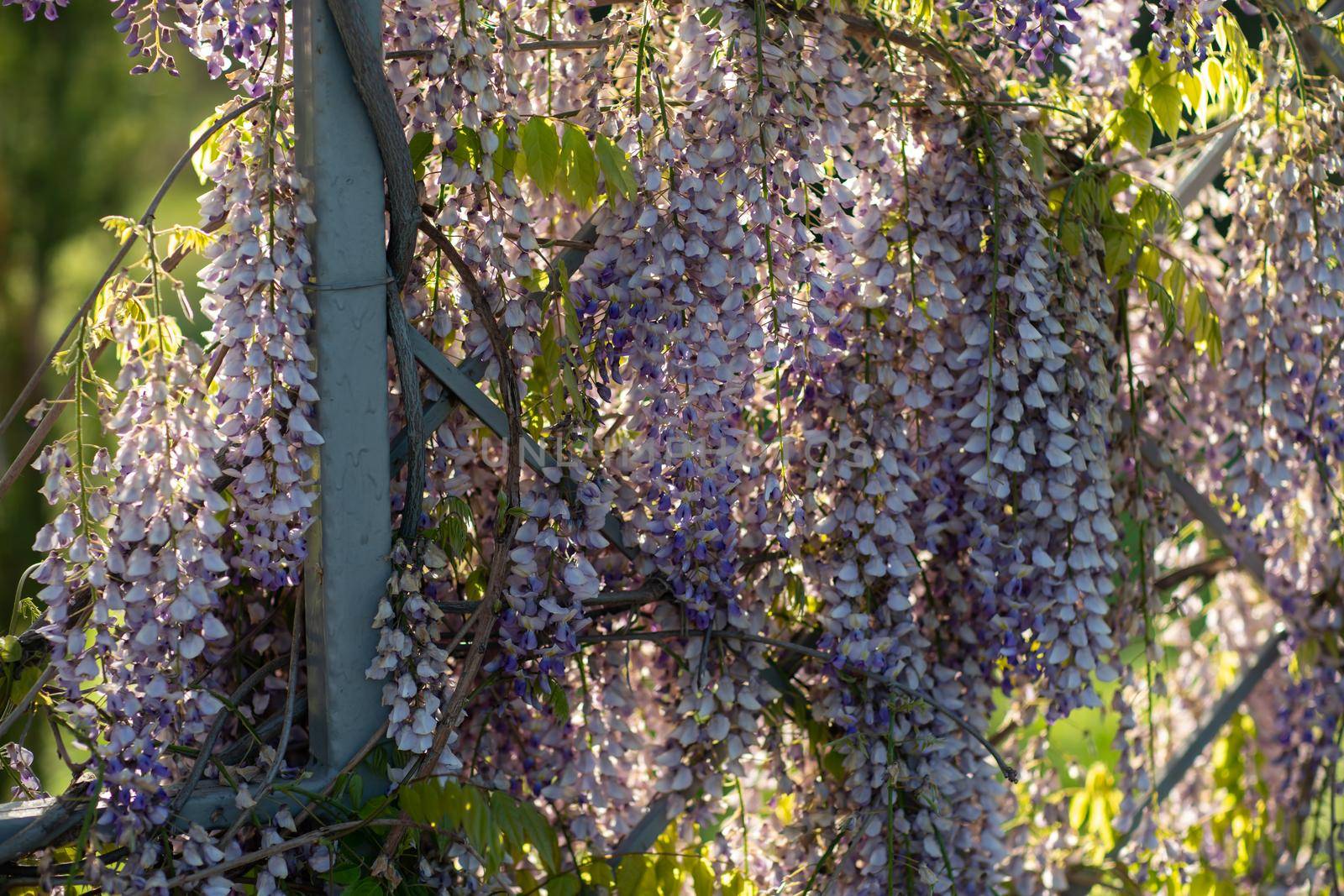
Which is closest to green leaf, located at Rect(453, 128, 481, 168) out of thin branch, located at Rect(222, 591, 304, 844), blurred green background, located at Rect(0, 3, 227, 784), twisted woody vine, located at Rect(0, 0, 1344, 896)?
twisted woody vine, located at Rect(0, 0, 1344, 896)

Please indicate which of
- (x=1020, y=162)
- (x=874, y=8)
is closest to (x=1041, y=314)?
(x=1020, y=162)

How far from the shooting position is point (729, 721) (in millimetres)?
1497

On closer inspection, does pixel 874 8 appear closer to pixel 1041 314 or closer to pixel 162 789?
pixel 1041 314

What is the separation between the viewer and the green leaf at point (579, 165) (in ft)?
4.00

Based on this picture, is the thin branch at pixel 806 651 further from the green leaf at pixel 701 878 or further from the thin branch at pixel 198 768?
the thin branch at pixel 198 768

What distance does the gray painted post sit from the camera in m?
1.17

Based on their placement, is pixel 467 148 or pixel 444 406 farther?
pixel 444 406

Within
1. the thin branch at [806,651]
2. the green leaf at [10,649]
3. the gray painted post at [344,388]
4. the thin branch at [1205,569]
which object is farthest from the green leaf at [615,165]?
the thin branch at [1205,569]

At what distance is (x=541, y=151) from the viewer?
1215 mm

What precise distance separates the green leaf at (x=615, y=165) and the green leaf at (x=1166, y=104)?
673 millimetres

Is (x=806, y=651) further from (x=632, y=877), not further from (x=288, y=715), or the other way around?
(x=288, y=715)

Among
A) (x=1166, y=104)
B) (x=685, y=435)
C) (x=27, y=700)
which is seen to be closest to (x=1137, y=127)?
(x=1166, y=104)

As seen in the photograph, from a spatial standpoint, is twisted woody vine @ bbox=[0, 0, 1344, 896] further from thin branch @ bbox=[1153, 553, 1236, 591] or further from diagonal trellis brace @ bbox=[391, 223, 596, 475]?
thin branch @ bbox=[1153, 553, 1236, 591]

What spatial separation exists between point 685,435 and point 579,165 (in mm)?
303
